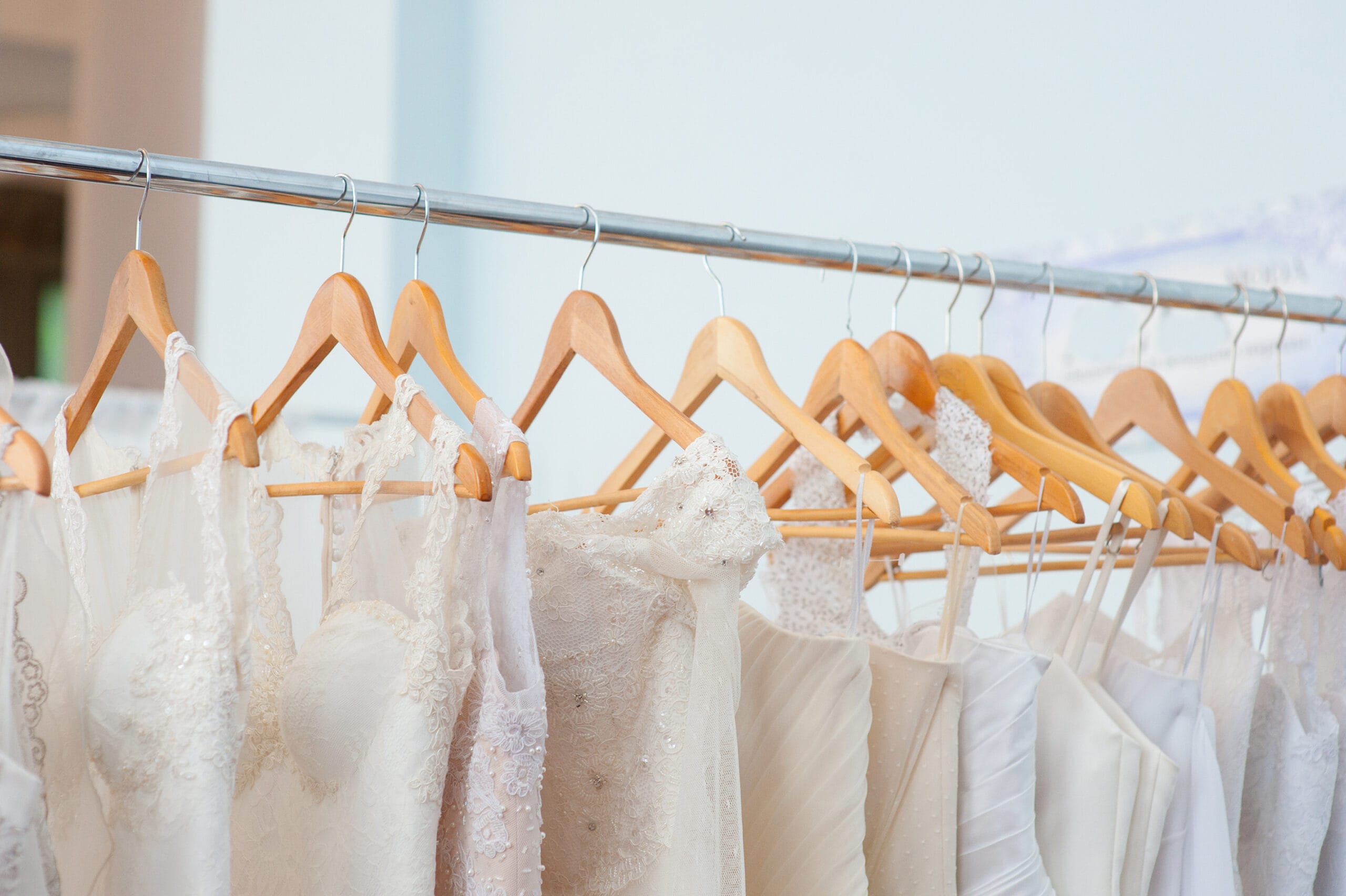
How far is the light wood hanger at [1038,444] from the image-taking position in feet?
3.16

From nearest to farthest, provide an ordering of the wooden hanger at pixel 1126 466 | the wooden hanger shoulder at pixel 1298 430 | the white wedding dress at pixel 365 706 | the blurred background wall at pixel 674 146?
1. the white wedding dress at pixel 365 706
2. the wooden hanger at pixel 1126 466
3. the wooden hanger shoulder at pixel 1298 430
4. the blurred background wall at pixel 674 146

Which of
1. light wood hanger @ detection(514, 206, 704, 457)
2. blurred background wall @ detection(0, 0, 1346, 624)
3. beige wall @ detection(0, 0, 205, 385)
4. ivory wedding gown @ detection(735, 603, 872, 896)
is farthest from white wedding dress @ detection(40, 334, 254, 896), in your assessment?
beige wall @ detection(0, 0, 205, 385)

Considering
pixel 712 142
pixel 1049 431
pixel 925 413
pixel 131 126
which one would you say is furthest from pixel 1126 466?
pixel 131 126

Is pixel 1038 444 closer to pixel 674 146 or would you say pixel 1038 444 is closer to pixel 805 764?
pixel 805 764

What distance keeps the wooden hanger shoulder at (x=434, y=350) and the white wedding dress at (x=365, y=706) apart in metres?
0.04

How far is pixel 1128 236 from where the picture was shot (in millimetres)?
1759

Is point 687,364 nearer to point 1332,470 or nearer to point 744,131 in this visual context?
point 1332,470

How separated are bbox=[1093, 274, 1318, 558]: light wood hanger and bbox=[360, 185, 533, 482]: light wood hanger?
0.68 metres

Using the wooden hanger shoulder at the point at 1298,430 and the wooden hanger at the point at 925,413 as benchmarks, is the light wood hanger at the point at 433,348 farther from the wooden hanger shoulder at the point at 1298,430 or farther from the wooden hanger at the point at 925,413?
the wooden hanger shoulder at the point at 1298,430

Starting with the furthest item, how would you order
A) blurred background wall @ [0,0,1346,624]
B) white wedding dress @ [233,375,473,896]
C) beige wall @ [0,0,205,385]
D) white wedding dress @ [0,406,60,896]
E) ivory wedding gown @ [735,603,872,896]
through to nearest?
1. beige wall @ [0,0,205,385]
2. blurred background wall @ [0,0,1346,624]
3. ivory wedding gown @ [735,603,872,896]
4. white wedding dress @ [233,375,473,896]
5. white wedding dress @ [0,406,60,896]

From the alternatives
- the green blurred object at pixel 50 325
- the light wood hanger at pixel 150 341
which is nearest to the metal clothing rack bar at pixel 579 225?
the light wood hanger at pixel 150 341

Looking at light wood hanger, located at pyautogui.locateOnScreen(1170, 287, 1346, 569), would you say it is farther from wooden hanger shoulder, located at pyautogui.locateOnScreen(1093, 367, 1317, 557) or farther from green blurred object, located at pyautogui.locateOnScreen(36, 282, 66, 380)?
green blurred object, located at pyautogui.locateOnScreen(36, 282, 66, 380)

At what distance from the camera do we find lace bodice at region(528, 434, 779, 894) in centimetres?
83

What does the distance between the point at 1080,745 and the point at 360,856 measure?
1.84 ft
